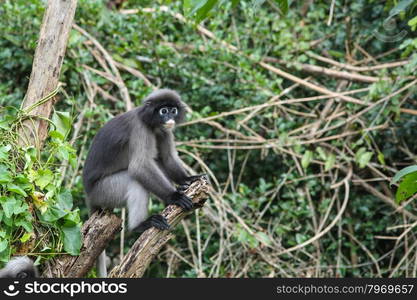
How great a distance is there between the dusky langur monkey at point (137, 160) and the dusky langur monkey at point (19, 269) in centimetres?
161

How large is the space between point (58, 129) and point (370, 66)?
4.86 m

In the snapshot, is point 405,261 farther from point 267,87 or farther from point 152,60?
point 152,60

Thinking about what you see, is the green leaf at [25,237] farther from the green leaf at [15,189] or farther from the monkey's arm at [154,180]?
the monkey's arm at [154,180]

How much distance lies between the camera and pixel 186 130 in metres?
7.64

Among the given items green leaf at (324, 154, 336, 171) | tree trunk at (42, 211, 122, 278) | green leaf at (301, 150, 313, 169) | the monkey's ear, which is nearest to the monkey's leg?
tree trunk at (42, 211, 122, 278)

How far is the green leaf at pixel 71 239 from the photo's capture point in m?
3.76

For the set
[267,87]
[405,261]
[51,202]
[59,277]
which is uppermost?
[267,87]

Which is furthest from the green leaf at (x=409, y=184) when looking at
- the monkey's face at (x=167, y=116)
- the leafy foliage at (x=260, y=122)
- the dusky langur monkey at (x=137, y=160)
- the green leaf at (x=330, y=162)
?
the green leaf at (x=330, y=162)

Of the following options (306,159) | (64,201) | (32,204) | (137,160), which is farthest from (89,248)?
(306,159)

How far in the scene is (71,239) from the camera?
3.77 metres

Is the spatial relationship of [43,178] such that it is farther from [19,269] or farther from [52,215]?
[19,269]

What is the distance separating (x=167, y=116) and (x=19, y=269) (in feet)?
7.50

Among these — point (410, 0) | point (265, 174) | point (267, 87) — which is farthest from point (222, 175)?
point (410, 0)

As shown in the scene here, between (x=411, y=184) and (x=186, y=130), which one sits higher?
(x=186, y=130)
